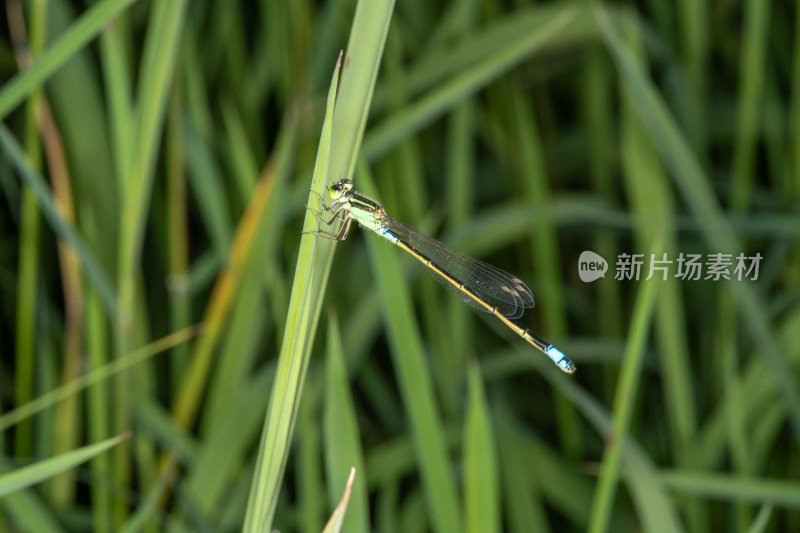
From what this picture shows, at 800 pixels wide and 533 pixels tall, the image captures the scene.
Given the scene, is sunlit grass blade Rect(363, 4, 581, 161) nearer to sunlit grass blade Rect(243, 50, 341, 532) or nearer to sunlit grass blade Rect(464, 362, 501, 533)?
sunlit grass blade Rect(464, 362, 501, 533)

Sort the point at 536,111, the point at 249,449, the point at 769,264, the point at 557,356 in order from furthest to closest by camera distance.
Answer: the point at 536,111
the point at 769,264
the point at 249,449
the point at 557,356

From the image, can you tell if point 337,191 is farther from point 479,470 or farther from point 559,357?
point 559,357

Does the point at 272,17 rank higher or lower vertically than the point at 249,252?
higher

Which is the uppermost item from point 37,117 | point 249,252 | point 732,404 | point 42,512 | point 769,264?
point 37,117

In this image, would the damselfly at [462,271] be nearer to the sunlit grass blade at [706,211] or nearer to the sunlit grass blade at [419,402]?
the sunlit grass blade at [419,402]

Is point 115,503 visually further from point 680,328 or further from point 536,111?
point 536,111

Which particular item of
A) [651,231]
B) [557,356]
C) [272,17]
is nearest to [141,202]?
[272,17]

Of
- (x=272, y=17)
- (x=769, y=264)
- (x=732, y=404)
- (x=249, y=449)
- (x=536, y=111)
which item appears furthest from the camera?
(x=536, y=111)
